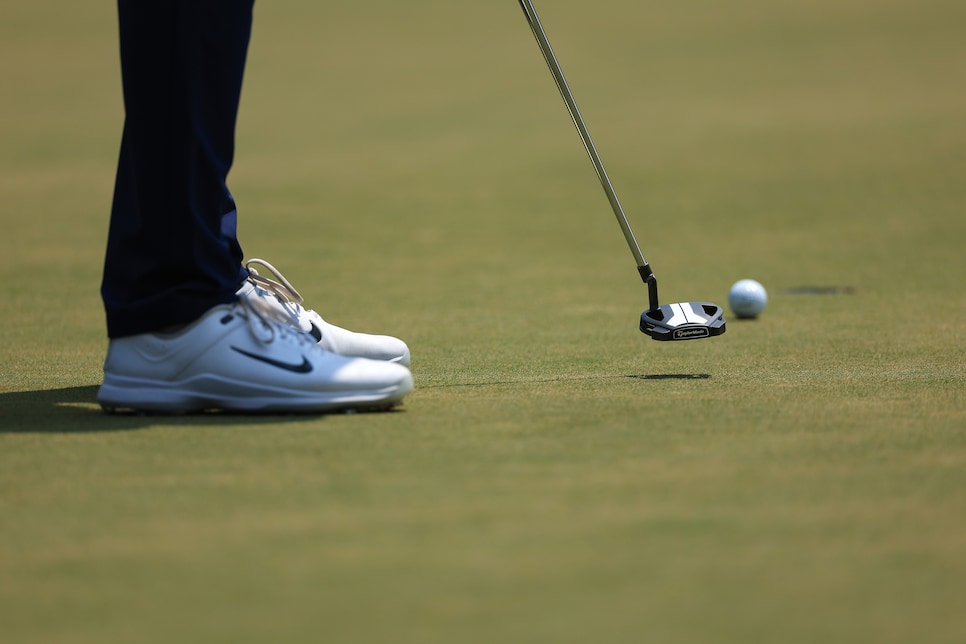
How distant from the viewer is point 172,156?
243cm

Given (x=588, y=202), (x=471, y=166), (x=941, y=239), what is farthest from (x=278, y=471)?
(x=471, y=166)

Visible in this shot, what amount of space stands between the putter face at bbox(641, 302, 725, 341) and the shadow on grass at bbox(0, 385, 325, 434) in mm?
930

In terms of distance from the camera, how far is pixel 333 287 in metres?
5.16

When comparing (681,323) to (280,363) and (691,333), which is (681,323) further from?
(280,363)

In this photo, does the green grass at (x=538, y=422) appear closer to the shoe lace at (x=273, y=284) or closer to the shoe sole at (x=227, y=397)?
the shoe sole at (x=227, y=397)

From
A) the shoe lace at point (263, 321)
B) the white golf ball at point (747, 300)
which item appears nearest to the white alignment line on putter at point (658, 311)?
the shoe lace at point (263, 321)

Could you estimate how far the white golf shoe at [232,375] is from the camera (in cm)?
240

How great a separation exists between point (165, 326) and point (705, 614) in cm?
145

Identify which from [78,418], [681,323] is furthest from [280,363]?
[681,323]

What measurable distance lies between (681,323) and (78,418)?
1425mm

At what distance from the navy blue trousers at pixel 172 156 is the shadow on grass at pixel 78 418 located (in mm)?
183

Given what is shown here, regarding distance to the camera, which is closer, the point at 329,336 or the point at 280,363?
the point at 280,363

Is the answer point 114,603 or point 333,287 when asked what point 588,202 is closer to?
point 333,287

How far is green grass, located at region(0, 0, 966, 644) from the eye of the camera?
1.39m
